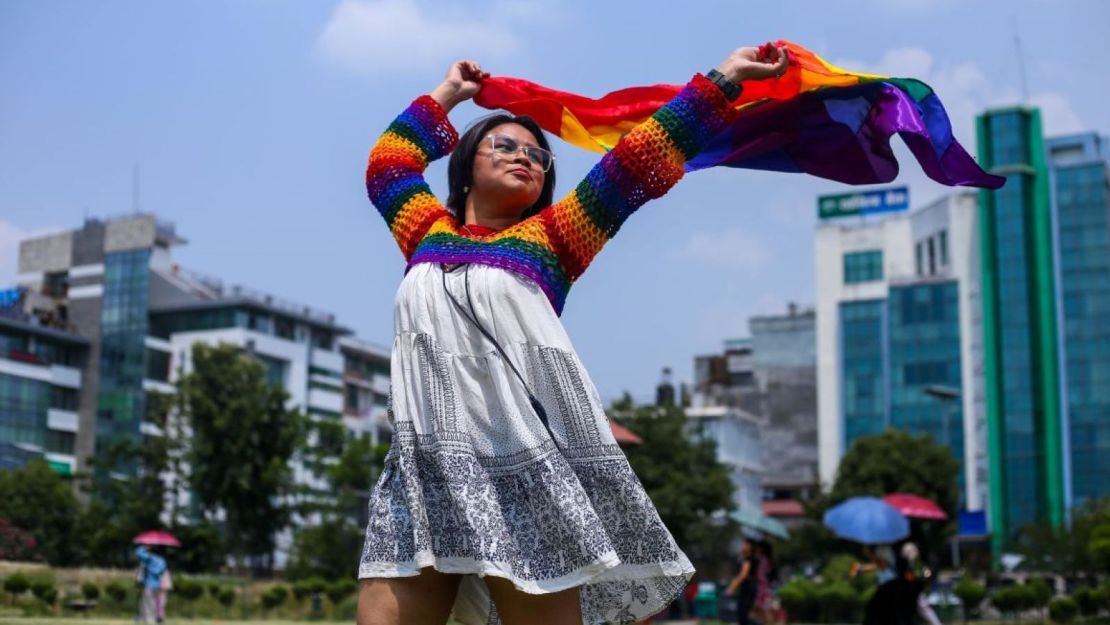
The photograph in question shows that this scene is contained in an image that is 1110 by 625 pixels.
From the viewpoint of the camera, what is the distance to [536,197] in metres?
4.50

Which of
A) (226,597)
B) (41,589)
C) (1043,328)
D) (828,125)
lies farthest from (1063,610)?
(1043,328)

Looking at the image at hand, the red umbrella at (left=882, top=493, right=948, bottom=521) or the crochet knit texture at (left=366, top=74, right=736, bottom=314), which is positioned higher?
the crochet knit texture at (left=366, top=74, right=736, bottom=314)

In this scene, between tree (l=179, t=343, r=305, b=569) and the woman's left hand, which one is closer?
the woman's left hand

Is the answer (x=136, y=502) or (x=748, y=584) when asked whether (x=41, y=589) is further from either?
(x=136, y=502)

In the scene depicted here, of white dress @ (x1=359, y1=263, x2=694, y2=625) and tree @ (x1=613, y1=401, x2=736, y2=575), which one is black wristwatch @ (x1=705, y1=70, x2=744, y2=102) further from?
tree @ (x1=613, y1=401, x2=736, y2=575)

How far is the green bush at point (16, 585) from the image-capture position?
25.9m

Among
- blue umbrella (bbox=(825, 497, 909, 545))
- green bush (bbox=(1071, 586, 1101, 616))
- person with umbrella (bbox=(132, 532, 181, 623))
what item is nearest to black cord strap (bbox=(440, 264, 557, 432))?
blue umbrella (bbox=(825, 497, 909, 545))

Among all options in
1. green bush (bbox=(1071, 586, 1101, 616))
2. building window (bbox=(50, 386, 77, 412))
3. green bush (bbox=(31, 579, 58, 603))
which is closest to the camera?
green bush (bbox=(31, 579, 58, 603))

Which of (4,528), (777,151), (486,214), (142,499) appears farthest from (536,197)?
(142,499)

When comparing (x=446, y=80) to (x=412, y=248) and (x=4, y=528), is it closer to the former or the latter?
(x=412, y=248)

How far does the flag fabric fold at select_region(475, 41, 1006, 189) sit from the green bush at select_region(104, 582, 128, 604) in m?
25.9

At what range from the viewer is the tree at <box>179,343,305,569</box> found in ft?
150

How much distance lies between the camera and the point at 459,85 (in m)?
5.37

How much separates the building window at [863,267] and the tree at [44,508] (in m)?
55.2
